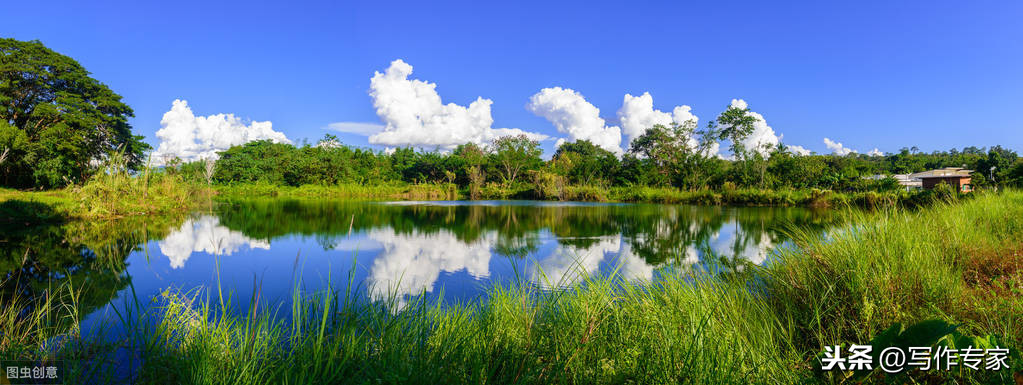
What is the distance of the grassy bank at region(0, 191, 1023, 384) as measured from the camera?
1.59m

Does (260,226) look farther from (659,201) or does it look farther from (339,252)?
(659,201)

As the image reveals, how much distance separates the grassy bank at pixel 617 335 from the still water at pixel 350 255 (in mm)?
317

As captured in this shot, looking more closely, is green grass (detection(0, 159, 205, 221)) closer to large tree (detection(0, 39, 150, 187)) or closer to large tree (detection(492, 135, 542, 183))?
large tree (detection(0, 39, 150, 187))

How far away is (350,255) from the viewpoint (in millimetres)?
6410

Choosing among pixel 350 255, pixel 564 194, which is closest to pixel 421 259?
pixel 350 255

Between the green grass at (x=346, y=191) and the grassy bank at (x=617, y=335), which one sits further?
the green grass at (x=346, y=191)

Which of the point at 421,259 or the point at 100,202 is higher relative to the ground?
the point at 100,202

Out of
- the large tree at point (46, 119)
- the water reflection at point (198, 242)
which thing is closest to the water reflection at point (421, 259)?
the water reflection at point (198, 242)

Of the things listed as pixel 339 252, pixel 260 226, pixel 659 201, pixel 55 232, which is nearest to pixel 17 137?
pixel 55 232

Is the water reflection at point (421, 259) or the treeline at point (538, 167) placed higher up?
the treeline at point (538, 167)

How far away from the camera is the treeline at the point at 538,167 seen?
22.6 metres

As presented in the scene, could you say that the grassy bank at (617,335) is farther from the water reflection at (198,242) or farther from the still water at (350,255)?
the water reflection at (198,242)

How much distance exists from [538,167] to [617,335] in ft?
91.9

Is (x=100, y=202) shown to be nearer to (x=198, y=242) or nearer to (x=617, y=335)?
(x=198, y=242)
